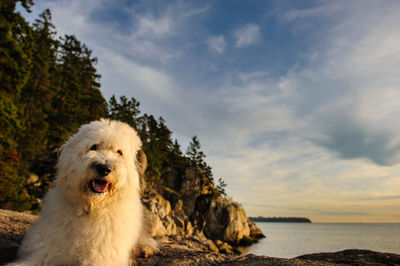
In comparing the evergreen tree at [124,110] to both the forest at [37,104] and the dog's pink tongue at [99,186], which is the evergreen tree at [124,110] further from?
the dog's pink tongue at [99,186]

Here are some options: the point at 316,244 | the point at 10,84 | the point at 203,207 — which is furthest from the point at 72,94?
the point at 316,244

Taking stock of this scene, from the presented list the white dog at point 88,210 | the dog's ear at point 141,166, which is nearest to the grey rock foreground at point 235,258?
the white dog at point 88,210

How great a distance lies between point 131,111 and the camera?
44.0m

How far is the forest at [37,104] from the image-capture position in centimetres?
1709

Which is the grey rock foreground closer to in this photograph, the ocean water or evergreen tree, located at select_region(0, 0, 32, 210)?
evergreen tree, located at select_region(0, 0, 32, 210)

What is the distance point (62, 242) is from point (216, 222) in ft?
191

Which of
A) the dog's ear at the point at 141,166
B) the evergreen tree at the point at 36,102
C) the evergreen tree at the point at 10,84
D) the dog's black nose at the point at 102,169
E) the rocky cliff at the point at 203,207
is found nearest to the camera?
the dog's black nose at the point at 102,169

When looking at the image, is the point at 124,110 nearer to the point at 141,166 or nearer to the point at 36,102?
the point at 36,102

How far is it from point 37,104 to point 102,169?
3050 centimetres

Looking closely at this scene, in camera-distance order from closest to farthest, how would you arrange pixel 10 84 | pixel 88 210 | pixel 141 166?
pixel 88 210 → pixel 141 166 → pixel 10 84

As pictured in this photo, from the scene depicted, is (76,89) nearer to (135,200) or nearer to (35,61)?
(35,61)

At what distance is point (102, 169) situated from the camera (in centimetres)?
314

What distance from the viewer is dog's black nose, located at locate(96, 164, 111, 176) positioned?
313 centimetres

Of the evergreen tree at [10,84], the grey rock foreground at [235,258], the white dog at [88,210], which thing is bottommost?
the grey rock foreground at [235,258]
